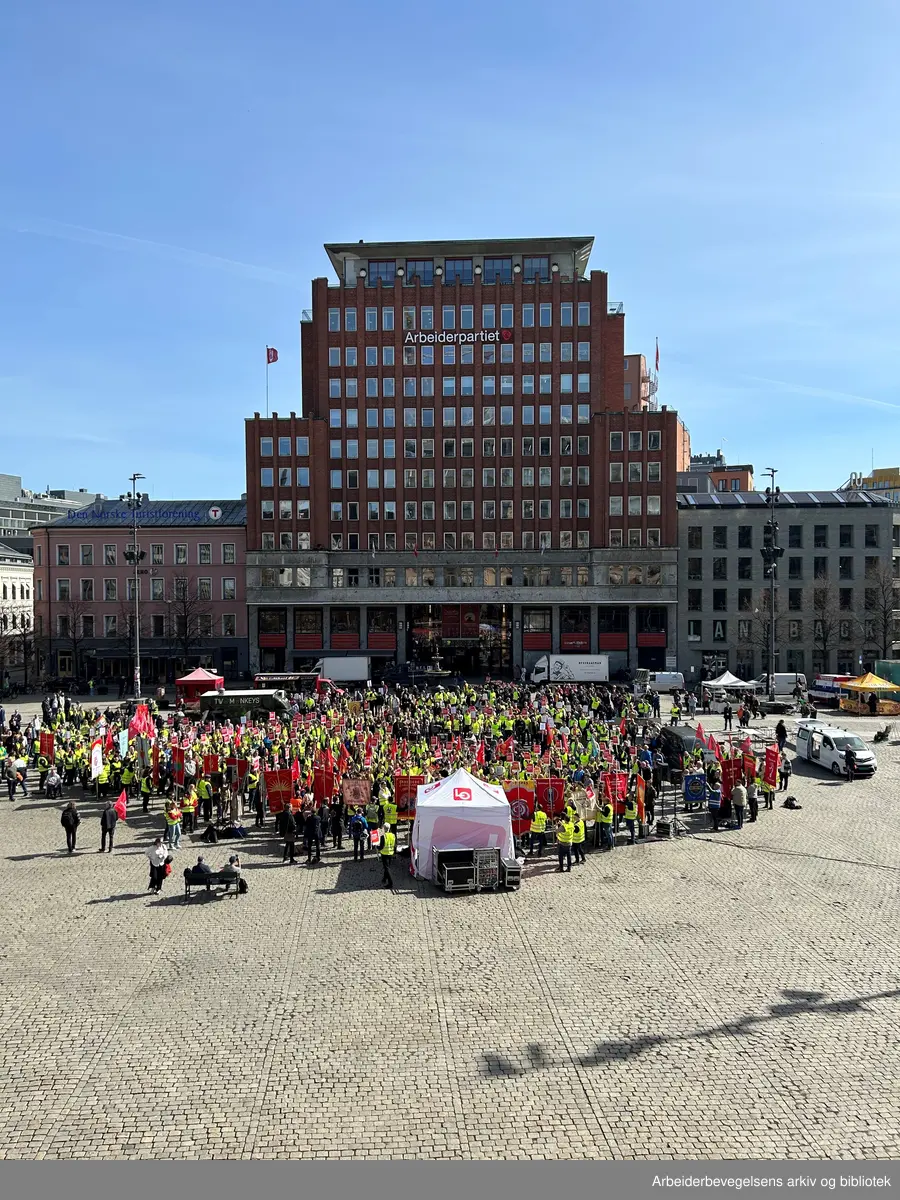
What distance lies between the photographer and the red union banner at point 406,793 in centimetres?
2339

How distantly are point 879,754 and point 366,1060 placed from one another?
103 feet

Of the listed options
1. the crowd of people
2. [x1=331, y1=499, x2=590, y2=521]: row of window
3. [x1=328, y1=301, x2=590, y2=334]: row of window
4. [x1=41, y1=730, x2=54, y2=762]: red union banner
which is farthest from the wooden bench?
[x1=328, y1=301, x2=590, y2=334]: row of window

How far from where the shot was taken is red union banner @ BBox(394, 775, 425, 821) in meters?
23.4

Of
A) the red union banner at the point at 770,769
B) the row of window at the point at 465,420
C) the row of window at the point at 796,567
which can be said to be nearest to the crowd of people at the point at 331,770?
the red union banner at the point at 770,769

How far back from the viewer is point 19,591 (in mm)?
94875

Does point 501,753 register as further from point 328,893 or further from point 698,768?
point 328,893

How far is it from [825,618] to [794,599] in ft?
10.8

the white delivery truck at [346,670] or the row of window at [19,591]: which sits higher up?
the row of window at [19,591]

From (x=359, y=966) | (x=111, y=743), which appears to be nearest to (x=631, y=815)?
(x=359, y=966)

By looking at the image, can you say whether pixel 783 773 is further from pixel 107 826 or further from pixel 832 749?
pixel 107 826

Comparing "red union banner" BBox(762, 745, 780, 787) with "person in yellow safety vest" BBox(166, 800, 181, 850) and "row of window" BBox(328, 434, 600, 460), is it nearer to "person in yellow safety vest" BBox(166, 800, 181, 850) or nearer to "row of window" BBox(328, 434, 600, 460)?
"person in yellow safety vest" BBox(166, 800, 181, 850)

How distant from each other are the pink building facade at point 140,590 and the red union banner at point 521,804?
5352 cm

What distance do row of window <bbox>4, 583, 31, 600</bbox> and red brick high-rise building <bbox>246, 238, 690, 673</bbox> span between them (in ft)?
121

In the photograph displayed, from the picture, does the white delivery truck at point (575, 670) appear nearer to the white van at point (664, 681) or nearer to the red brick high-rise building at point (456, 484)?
the white van at point (664, 681)
